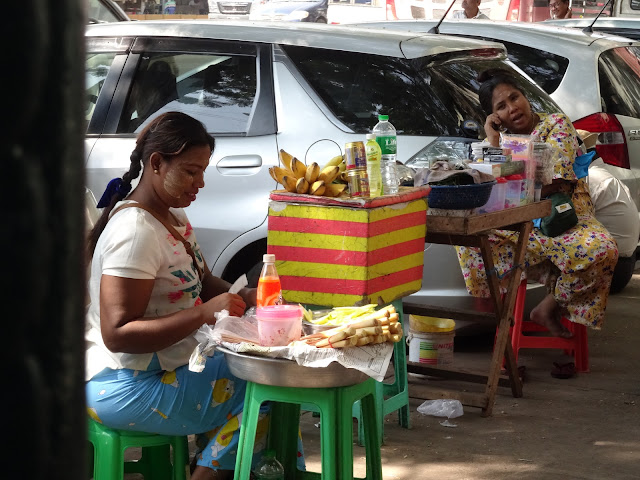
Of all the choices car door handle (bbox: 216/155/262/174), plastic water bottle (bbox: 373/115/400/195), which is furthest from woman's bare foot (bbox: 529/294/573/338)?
car door handle (bbox: 216/155/262/174)

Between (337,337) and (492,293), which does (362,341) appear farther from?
(492,293)

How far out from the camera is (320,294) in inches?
144

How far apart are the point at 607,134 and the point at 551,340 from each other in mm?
1865

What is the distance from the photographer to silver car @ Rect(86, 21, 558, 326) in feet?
15.9

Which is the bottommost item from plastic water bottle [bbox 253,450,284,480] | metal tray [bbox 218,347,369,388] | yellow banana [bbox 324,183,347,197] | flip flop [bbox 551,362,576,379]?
flip flop [bbox 551,362,576,379]

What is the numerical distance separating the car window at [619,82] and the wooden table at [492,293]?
2.23 metres

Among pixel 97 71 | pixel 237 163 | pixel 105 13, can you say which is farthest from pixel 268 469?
pixel 105 13

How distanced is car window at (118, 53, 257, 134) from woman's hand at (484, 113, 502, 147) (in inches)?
49.6

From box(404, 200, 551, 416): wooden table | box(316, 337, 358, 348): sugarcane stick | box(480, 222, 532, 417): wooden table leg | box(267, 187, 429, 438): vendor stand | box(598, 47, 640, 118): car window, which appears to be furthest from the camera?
box(598, 47, 640, 118): car window

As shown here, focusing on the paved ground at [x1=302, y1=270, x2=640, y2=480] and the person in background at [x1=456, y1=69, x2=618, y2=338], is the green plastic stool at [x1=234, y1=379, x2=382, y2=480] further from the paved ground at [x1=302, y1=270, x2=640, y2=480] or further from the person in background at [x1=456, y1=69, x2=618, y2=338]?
the person in background at [x1=456, y1=69, x2=618, y2=338]

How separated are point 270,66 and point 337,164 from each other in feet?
4.68

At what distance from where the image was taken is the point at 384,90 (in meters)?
4.88

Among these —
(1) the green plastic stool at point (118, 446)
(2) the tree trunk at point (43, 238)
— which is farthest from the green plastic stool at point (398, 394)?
(2) the tree trunk at point (43, 238)

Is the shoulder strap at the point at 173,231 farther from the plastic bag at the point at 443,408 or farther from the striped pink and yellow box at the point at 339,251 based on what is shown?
the plastic bag at the point at 443,408
